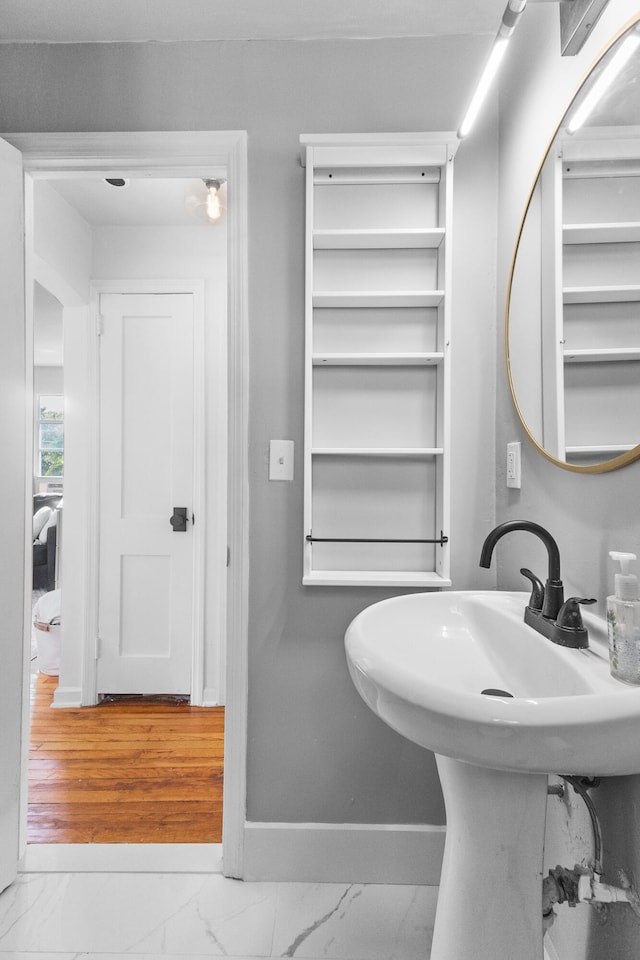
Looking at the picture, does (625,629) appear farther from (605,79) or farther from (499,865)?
(605,79)

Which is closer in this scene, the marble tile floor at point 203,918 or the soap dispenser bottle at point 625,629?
the soap dispenser bottle at point 625,629

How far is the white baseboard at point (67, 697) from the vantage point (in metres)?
2.65

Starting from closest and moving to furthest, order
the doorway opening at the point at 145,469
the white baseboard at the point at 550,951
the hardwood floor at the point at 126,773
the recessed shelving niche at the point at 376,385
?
the white baseboard at the point at 550,951 < the recessed shelving niche at the point at 376,385 < the hardwood floor at the point at 126,773 < the doorway opening at the point at 145,469

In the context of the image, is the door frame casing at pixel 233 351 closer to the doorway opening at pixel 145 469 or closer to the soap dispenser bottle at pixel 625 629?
the soap dispenser bottle at pixel 625 629

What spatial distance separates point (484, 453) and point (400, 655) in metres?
0.71

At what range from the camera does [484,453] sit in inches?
60.8

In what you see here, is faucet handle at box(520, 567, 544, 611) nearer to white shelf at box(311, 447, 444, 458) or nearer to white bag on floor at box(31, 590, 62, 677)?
white shelf at box(311, 447, 444, 458)

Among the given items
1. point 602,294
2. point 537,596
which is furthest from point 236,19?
point 537,596

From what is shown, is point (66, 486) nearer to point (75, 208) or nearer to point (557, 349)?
point (75, 208)

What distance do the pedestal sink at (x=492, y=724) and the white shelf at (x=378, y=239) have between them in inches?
38.3

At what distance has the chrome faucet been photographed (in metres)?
0.94

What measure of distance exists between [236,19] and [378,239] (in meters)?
0.70

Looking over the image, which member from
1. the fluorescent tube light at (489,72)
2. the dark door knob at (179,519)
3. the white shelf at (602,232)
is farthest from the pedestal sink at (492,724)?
the dark door knob at (179,519)

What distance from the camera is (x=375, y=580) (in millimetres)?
1466
